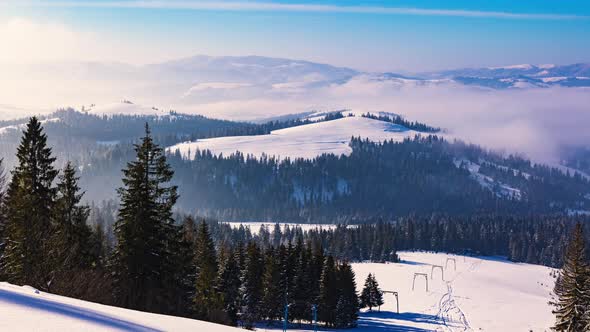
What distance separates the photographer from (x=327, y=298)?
7306 cm

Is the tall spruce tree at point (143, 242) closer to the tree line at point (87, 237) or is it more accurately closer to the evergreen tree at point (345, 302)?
the tree line at point (87, 237)

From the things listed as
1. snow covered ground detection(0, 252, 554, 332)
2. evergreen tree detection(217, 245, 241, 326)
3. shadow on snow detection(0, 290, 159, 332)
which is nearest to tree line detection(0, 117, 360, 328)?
snow covered ground detection(0, 252, 554, 332)

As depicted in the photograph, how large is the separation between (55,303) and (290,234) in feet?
563

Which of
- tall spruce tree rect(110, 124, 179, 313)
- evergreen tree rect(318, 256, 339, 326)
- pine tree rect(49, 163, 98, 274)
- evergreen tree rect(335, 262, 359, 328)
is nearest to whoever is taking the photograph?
tall spruce tree rect(110, 124, 179, 313)

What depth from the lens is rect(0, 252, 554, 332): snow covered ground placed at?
14719 mm

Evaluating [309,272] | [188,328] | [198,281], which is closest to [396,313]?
[309,272]

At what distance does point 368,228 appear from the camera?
189 m

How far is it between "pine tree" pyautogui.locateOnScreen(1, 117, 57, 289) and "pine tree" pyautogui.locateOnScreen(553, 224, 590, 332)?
3966cm

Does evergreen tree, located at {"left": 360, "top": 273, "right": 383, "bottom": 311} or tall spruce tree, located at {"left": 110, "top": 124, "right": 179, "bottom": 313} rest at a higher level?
tall spruce tree, located at {"left": 110, "top": 124, "right": 179, "bottom": 313}

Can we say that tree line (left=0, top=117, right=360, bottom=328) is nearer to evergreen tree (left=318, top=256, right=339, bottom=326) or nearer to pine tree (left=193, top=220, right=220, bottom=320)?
pine tree (left=193, top=220, right=220, bottom=320)

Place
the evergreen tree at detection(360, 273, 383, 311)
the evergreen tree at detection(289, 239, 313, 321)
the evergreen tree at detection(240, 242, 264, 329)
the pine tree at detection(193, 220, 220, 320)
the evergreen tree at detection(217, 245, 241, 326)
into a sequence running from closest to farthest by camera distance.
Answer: the pine tree at detection(193, 220, 220, 320), the evergreen tree at detection(217, 245, 241, 326), the evergreen tree at detection(240, 242, 264, 329), the evergreen tree at detection(289, 239, 313, 321), the evergreen tree at detection(360, 273, 383, 311)

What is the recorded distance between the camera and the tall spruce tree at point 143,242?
34344 mm

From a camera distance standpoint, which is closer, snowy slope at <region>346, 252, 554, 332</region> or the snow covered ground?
the snow covered ground

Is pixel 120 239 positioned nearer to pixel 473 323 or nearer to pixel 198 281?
pixel 198 281
